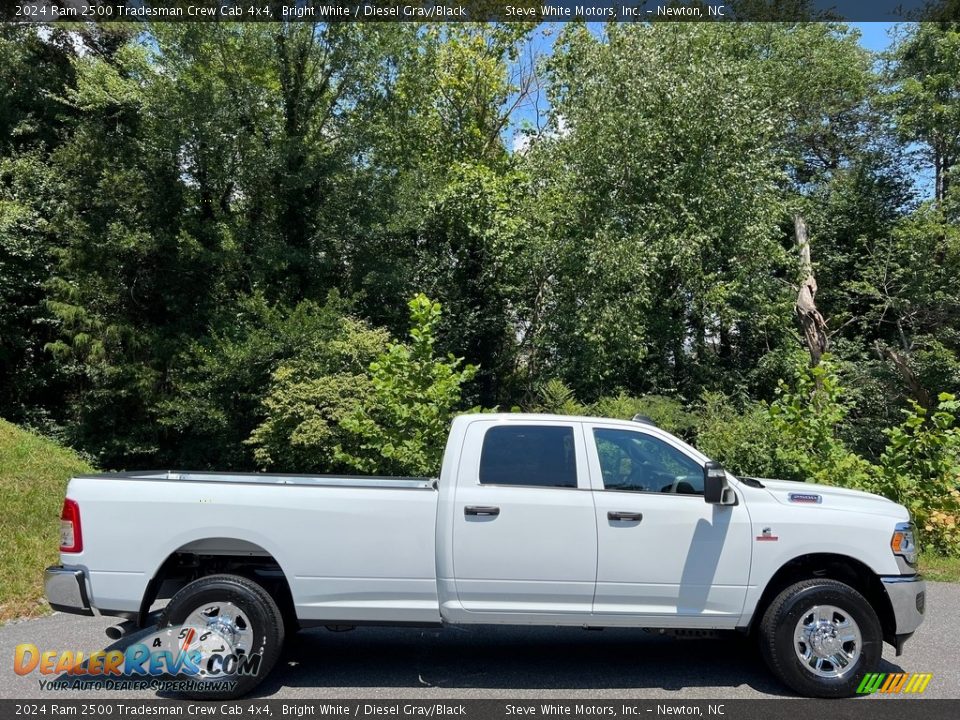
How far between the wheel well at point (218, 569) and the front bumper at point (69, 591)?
0.38 meters

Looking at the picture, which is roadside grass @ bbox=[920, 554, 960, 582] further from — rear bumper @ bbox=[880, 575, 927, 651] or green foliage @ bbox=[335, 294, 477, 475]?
green foliage @ bbox=[335, 294, 477, 475]

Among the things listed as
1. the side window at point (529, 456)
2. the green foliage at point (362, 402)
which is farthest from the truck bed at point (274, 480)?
the green foliage at point (362, 402)

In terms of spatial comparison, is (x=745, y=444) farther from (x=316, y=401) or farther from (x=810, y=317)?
(x=810, y=317)

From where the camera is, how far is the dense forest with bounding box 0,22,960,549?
18938 millimetres

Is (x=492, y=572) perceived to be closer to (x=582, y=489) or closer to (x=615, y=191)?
(x=582, y=489)

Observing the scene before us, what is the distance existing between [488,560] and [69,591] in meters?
2.84

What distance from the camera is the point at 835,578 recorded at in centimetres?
602

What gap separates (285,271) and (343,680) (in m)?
16.3

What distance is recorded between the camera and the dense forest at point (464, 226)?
18938 millimetres

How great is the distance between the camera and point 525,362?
923 inches

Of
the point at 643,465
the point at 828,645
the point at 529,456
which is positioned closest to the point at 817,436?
the point at 828,645

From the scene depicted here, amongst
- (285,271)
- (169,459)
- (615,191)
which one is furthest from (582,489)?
(169,459)

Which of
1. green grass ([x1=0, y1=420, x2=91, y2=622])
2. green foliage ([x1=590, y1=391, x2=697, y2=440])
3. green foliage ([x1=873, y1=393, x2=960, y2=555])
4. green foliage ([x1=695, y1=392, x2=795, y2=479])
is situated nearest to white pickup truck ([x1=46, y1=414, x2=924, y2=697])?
green grass ([x1=0, y1=420, x2=91, y2=622])

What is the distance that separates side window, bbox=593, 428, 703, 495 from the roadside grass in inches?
223
